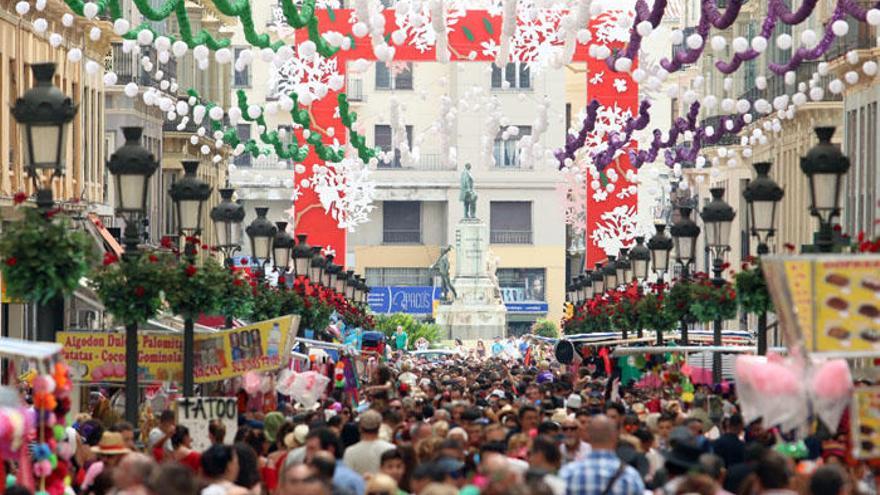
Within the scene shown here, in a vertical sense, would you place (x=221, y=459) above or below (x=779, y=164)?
below

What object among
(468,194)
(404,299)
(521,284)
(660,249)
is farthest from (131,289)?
(521,284)

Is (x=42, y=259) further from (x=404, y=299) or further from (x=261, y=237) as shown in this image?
(x=404, y=299)

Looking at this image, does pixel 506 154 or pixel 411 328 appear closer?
pixel 411 328

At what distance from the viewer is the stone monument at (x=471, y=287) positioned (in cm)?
9819

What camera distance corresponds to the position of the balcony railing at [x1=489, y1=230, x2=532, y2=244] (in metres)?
109

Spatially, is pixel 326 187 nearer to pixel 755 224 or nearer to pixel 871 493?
pixel 755 224

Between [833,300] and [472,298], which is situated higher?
[833,300]

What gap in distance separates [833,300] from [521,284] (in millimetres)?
92309

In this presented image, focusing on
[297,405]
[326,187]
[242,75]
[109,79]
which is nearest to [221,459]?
[297,405]

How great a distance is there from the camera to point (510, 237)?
109062 millimetres

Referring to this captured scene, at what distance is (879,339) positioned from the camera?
16.4 m

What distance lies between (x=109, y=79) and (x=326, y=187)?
52.2 meters

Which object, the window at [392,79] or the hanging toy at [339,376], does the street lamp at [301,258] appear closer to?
the hanging toy at [339,376]

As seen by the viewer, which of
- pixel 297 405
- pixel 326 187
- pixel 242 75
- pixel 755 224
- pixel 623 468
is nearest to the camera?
pixel 623 468
